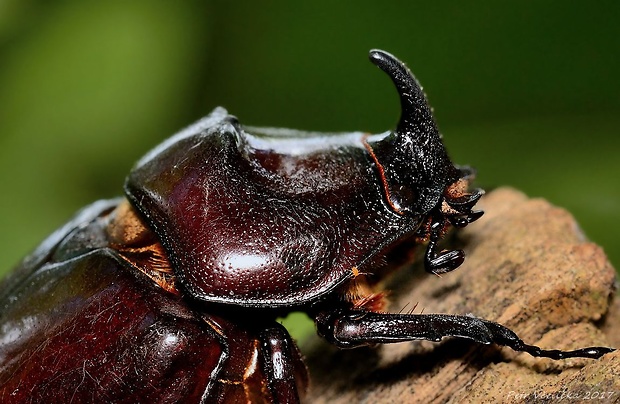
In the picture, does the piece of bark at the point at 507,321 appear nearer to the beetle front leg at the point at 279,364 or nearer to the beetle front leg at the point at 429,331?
the beetle front leg at the point at 429,331

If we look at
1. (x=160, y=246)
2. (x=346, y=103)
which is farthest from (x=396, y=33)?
(x=160, y=246)

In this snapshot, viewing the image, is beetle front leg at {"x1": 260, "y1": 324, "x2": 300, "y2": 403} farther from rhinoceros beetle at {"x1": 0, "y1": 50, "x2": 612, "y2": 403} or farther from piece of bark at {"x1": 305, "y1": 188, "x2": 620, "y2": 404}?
piece of bark at {"x1": 305, "y1": 188, "x2": 620, "y2": 404}

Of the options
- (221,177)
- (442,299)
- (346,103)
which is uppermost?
(221,177)

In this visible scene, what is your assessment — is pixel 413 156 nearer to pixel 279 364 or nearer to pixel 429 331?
pixel 429 331

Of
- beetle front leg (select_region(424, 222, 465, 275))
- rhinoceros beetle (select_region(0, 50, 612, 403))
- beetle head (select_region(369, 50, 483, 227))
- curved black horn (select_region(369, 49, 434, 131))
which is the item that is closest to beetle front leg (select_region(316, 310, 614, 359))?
rhinoceros beetle (select_region(0, 50, 612, 403))

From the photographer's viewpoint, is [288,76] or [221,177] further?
[288,76]

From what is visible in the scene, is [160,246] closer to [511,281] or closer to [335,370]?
[335,370]
